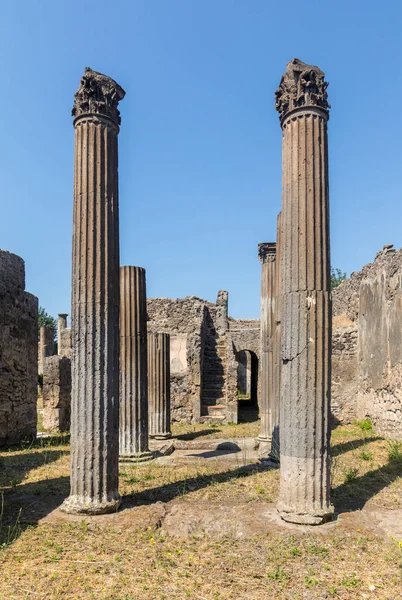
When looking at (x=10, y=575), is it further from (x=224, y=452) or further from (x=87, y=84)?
(x=224, y=452)

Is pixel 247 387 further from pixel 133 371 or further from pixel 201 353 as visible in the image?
pixel 133 371

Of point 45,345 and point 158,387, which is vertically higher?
point 45,345

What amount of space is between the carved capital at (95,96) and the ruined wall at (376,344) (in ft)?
27.7

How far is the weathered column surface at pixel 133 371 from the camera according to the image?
991cm

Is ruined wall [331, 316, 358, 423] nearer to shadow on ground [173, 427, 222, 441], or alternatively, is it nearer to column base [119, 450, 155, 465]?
shadow on ground [173, 427, 222, 441]

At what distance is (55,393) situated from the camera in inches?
581

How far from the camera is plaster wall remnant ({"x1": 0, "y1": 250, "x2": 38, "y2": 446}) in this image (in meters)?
12.4

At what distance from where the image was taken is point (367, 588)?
4281 mm

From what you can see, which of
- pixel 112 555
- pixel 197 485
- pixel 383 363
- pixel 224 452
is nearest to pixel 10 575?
pixel 112 555

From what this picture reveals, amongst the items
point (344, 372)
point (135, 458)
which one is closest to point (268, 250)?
point (135, 458)

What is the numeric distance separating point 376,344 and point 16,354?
9.67 m

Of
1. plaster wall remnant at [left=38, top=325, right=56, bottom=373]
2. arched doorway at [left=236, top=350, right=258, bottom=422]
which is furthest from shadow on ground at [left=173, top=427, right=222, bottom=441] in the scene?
plaster wall remnant at [left=38, top=325, right=56, bottom=373]

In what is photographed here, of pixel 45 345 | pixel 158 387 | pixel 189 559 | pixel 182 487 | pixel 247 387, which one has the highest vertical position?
pixel 45 345

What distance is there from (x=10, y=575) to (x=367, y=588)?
312 cm
